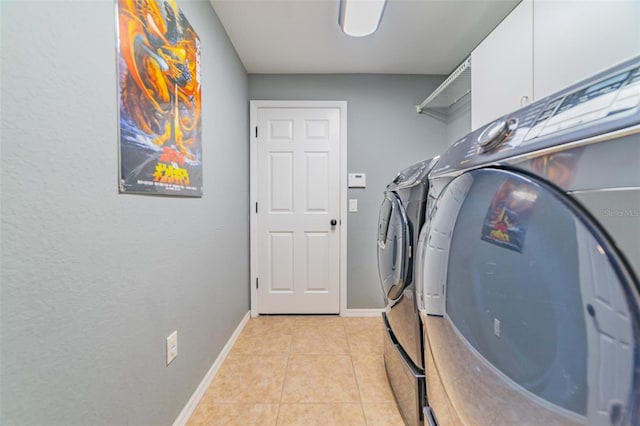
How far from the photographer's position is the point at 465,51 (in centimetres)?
203

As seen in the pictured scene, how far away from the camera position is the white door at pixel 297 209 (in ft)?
7.73

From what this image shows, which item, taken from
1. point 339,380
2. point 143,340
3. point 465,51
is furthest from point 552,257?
point 465,51

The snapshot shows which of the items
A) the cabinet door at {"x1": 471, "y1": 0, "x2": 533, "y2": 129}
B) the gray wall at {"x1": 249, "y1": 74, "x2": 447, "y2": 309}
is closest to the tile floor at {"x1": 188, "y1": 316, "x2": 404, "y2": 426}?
the gray wall at {"x1": 249, "y1": 74, "x2": 447, "y2": 309}

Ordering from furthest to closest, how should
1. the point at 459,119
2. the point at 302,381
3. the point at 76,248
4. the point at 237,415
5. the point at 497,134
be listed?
1. the point at 459,119
2. the point at 302,381
3. the point at 237,415
4. the point at 76,248
5. the point at 497,134

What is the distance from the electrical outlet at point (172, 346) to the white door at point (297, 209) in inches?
49.8

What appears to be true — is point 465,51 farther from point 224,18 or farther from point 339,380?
point 339,380

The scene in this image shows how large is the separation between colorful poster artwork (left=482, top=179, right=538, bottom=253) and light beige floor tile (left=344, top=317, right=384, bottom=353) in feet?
5.45

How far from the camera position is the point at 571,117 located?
1.18 feet

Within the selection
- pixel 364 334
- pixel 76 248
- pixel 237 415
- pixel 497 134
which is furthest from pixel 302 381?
pixel 497 134

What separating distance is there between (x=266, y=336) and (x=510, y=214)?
6.70 ft

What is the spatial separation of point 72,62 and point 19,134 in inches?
10.2

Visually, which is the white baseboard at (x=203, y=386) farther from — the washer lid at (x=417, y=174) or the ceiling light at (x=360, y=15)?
the ceiling light at (x=360, y=15)

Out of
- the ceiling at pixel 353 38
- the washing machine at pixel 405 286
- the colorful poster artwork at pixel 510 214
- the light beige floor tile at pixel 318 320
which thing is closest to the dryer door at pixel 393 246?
the washing machine at pixel 405 286

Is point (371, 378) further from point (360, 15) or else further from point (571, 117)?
point (360, 15)
